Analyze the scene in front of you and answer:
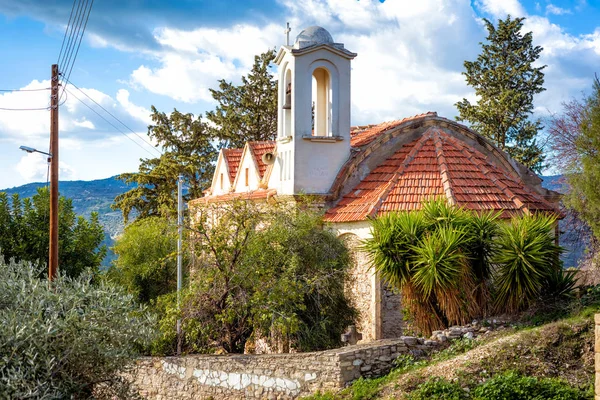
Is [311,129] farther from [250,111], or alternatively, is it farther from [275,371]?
[250,111]

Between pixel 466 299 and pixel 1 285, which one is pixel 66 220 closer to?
pixel 1 285

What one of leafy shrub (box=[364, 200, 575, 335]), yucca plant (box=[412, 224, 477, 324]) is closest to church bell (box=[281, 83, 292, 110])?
leafy shrub (box=[364, 200, 575, 335])

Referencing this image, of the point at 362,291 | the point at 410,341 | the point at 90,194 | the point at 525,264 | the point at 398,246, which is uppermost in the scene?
the point at 90,194

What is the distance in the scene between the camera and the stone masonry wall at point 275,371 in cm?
1341

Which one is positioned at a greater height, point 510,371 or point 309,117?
point 309,117

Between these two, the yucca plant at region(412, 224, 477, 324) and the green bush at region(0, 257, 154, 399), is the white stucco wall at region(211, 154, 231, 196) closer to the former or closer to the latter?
the yucca plant at region(412, 224, 477, 324)

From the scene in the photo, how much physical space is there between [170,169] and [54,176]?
18.3m

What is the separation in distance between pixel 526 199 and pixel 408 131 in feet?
14.7

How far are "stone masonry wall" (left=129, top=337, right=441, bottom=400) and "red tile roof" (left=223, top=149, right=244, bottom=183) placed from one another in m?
12.5

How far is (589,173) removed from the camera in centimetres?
1725

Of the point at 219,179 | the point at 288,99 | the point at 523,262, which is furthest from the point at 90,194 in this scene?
the point at 523,262

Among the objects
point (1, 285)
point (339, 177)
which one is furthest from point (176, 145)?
point (1, 285)

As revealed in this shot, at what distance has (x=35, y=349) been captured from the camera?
1079cm

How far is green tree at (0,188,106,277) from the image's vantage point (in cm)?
2131
